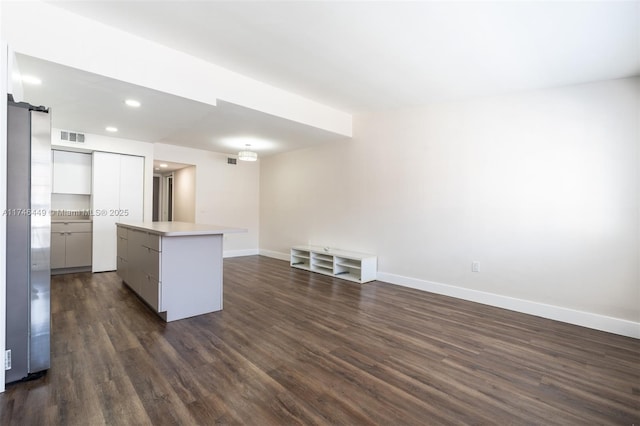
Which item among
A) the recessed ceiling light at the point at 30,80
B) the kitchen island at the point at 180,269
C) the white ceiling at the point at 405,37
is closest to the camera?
the white ceiling at the point at 405,37

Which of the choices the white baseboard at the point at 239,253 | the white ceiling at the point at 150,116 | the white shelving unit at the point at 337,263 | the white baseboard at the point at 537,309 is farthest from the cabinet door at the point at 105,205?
the white baseboard at the point at 537,309

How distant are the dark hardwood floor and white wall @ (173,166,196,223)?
11.1 feet

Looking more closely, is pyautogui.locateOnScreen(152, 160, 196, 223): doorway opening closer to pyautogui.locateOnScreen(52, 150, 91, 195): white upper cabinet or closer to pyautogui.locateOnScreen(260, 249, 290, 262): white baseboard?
pyautogui.locateOnScreen(52, 150, 91, 195): white upper cabinet

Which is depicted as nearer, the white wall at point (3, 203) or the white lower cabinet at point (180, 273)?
the white wall at point (3, 203)

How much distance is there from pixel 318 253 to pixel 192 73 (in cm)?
345

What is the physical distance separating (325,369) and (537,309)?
8.89 ft

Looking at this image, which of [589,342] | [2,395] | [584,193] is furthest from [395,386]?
[584,193]

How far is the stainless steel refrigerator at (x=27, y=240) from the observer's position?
72.4 inches

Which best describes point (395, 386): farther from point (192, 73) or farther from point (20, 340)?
point (192, 73)

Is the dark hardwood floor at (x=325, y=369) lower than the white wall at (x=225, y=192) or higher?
lower

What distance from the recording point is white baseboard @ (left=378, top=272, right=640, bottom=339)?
9.49 ft

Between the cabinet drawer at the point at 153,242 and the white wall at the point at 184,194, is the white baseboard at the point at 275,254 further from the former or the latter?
the cabinet drawer at the point at 153,242

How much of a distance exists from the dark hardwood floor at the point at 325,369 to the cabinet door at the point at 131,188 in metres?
2.24

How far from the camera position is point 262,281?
4.62 m
